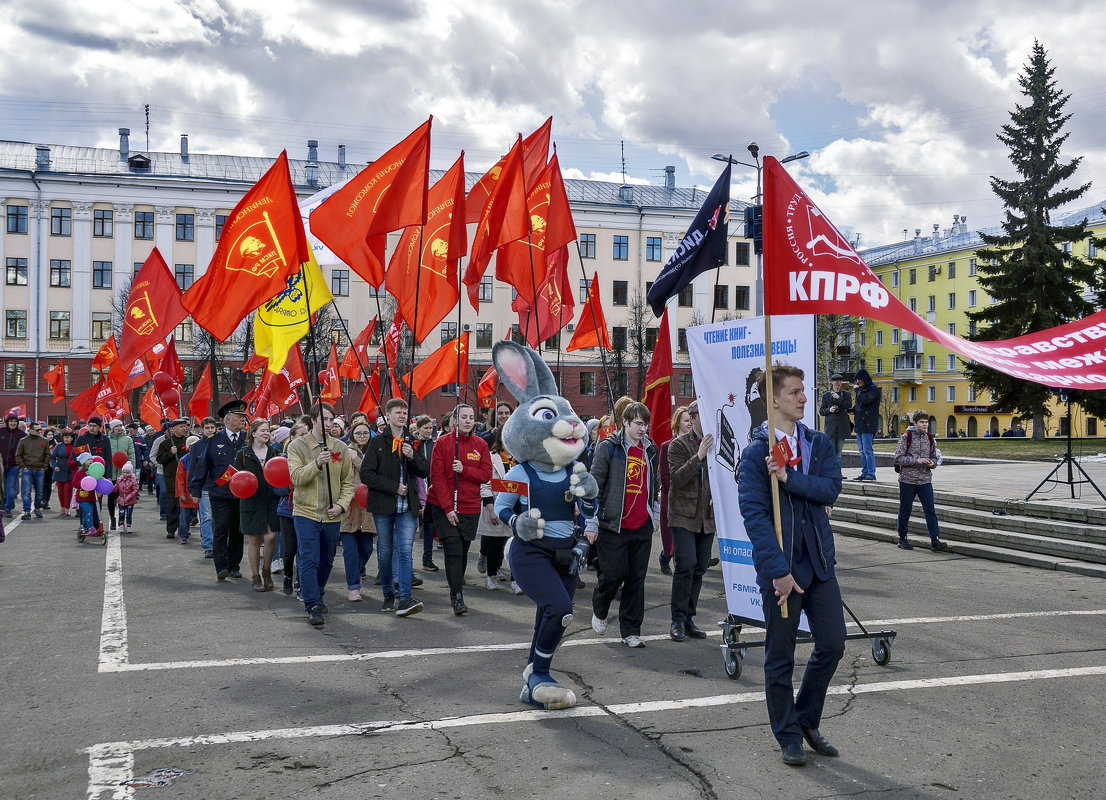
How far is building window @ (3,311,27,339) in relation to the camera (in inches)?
2379

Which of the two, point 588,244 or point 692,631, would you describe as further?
point 588,244

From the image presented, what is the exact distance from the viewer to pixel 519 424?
6789 mm

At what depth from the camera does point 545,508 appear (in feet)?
21.9

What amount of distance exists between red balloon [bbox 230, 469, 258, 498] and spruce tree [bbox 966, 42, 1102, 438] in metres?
36.9

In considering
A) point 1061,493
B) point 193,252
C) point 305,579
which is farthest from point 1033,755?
point 193,252

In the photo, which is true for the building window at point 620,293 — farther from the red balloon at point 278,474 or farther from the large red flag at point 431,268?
the red balloon at point 278,474

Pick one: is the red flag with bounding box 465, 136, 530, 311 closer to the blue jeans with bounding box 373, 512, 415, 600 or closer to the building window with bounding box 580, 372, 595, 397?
the blue jeans with bounding box 373, 512, 415, 600

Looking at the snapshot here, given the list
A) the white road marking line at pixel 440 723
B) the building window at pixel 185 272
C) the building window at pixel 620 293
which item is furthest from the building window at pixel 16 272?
the white road marking line at pixel 440 723

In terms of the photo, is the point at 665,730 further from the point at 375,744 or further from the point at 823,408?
the point at 823,408

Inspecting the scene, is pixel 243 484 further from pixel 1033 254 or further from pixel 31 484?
pixel 1033 254

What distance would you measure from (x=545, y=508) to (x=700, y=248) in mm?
3849

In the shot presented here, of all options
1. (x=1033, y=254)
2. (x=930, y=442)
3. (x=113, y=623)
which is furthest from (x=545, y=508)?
(x=1033, y=254)

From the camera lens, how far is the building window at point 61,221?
61000 millimetres

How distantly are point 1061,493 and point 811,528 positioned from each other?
12.8 meters
